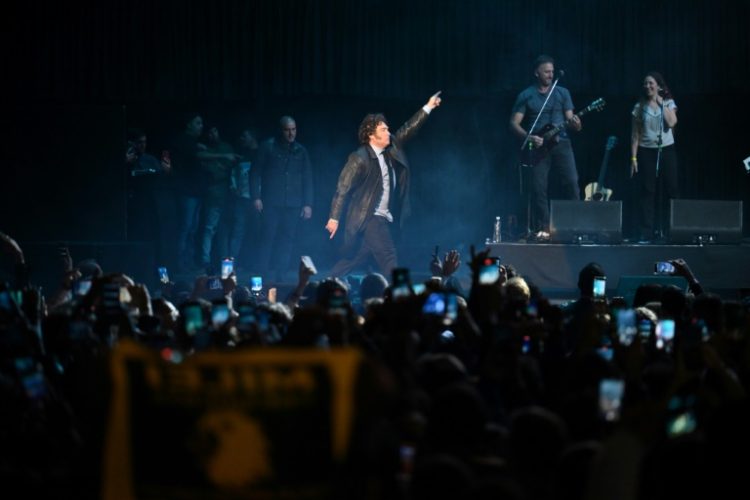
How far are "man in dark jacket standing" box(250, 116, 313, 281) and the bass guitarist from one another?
8.85ft

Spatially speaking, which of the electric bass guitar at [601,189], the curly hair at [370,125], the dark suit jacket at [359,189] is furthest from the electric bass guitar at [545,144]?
the curly hair at [370,125]

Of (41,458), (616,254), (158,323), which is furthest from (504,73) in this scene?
(41,458)

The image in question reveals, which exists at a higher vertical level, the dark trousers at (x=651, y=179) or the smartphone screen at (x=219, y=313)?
the dark trousers at (x=651, y=179)

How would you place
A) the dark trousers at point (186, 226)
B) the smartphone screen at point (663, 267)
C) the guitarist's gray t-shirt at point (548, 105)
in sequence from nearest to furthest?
the smartphone screen at point (663, 267)
the guitarist's gray t-shirt at point (548, 105)
the dark trousers at point (186, 226)

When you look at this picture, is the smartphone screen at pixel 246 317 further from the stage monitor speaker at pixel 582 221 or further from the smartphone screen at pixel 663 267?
the stage monitor speaker at pixel 582 221

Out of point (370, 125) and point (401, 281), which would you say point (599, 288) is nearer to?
point (401, 281)

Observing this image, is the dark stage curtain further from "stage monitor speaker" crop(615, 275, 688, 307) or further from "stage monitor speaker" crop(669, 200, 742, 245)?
"stage monitor speaker" crop(615, 275, 688, 307)

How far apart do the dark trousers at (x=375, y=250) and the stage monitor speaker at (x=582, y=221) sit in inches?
73.3

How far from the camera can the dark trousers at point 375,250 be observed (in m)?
12.9

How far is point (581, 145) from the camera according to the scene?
1600 centimetres

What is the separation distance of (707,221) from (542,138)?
2178 millimetres

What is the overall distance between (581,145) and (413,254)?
2.87 m

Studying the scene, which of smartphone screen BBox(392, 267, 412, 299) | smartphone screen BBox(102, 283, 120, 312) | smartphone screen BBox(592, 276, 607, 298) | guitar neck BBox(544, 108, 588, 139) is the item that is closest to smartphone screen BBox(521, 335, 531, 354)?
smartphone screen BBox(392, 267, 412, 299)

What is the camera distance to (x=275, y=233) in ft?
47.1
